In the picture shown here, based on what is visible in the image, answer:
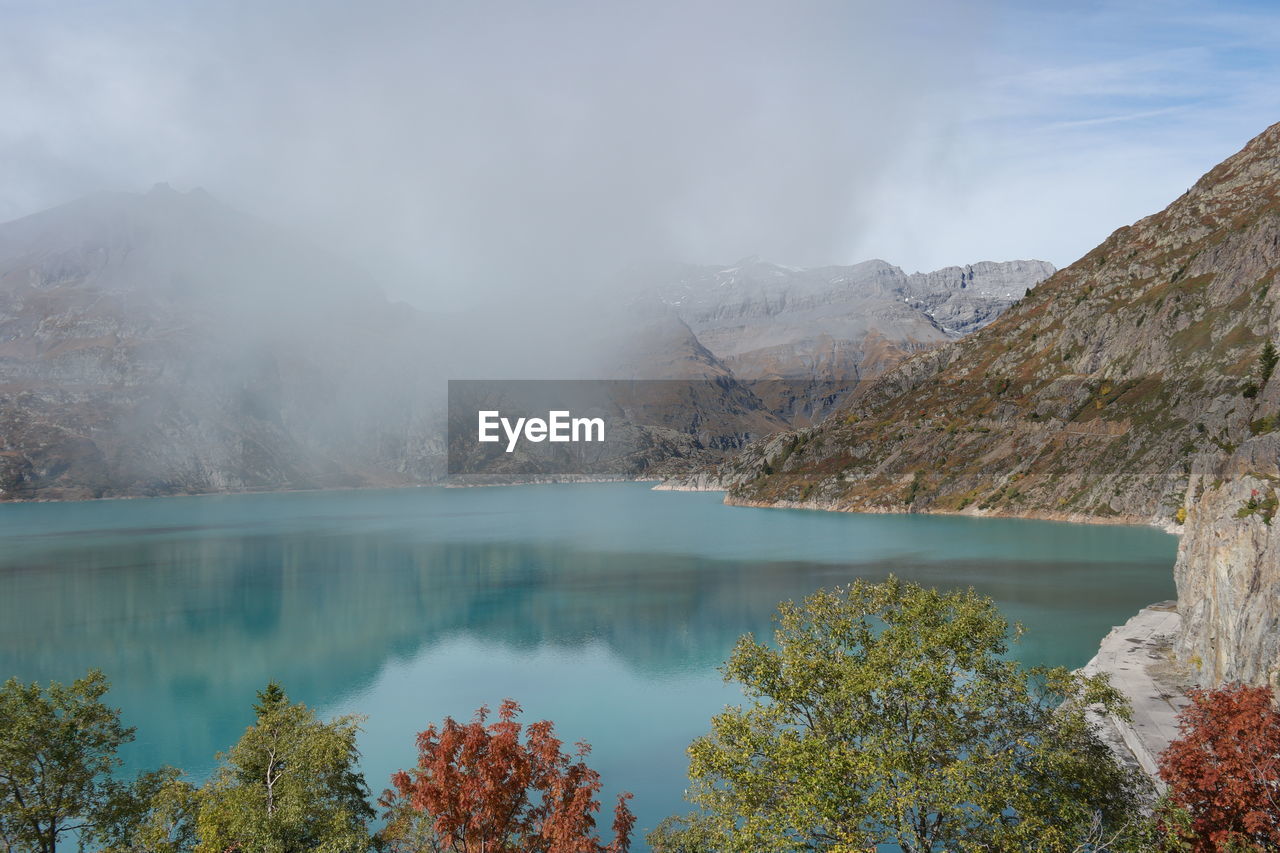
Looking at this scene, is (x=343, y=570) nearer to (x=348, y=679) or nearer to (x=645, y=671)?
(x=348, y=679)

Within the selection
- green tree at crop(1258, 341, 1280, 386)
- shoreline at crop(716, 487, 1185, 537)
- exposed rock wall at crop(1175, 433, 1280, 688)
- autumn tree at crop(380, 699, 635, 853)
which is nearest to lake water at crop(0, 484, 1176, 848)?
shoreline at crop(716, 487, 1185, 537)

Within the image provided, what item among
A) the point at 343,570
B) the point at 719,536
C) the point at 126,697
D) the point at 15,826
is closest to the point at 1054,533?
the point at 719,536

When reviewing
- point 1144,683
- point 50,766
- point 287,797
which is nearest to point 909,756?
point 287,797

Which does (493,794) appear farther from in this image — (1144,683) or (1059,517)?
(1059,517)

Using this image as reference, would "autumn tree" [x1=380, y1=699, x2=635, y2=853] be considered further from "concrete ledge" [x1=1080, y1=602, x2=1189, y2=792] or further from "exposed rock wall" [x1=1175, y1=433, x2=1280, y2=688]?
"exposed rock wall" [x1=1175, y1=433, x2=1280, y2=688]

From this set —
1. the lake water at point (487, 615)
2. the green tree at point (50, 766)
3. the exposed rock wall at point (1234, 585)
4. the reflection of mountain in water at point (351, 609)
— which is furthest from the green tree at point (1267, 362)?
the green tree at point (50, 766)

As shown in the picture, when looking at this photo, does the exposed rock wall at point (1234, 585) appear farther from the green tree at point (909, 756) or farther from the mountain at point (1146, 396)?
the mountain at point (1146, 396)
